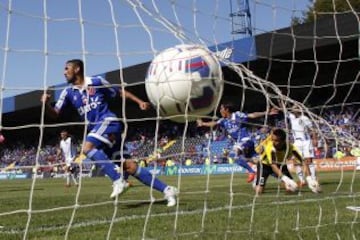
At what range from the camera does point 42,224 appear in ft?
16.3

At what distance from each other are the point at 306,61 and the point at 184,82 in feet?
14.6

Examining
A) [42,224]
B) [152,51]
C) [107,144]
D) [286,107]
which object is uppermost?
[152,51]

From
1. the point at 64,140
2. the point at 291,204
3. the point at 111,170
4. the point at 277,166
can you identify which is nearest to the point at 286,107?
the point at 291,204

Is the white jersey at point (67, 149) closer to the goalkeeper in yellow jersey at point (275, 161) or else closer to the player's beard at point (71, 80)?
the goalkeeper in yellow jersey at point (275, 161)

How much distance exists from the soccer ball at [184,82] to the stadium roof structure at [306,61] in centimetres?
20

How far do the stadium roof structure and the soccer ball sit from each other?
0.20 m

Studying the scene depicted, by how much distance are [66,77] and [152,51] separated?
1.81 metres

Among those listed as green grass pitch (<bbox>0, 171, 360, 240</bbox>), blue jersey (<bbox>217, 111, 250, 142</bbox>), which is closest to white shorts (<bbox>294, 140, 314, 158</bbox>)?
blue jersey (<bbox>217, 111, 250, 142</bbox>)

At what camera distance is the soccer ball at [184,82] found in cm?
439

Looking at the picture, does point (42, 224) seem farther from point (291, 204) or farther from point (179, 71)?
point (291, 204)

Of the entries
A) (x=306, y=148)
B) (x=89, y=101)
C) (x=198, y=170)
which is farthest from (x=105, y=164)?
(x=198, y=170)

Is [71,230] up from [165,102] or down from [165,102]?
down

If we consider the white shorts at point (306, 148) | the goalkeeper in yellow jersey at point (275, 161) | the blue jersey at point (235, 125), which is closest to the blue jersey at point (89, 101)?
the goalkeeper in yellow jersey at point (275, 161)

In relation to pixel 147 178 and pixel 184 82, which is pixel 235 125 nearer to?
pixel 147 178
